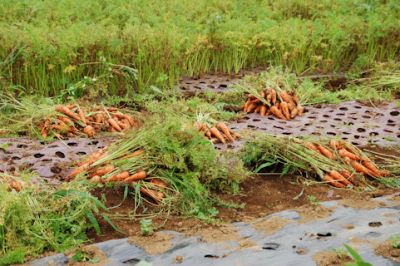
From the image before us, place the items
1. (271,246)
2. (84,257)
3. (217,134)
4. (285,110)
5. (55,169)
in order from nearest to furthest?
(84,257)
(271,246)
(55,169)
(217,134)
(285,110)

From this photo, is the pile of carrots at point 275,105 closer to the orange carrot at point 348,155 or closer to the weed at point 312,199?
the orange carrot at point 348,155

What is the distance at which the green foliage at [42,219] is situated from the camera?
11.8 feet

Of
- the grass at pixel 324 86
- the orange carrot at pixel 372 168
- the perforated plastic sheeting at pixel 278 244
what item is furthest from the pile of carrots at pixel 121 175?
the grass at pixel 324 86

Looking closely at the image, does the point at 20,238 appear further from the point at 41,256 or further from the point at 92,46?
the point at 92,46

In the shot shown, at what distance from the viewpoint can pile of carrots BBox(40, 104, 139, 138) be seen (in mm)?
5812

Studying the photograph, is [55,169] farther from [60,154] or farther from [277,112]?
[277,112]

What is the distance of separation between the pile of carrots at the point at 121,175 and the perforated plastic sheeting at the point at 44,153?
33 cm

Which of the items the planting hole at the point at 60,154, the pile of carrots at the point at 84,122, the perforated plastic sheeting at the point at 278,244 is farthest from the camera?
the pile of carrots at the point at 84,122

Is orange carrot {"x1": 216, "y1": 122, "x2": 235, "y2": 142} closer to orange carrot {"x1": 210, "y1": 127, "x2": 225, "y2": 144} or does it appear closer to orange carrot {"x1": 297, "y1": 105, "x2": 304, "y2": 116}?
orange carrot {"x1": 210, "y1": 127, "x2": 225, "y2": 144}

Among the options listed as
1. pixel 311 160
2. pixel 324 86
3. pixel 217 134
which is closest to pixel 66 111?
pixel 217 134

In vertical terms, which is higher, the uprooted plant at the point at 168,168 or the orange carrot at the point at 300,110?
the uprooted plant at the point at 168,168

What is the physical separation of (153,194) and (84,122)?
1.96 meters

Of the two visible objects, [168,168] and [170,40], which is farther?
[170,40]

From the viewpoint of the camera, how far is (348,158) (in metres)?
4.95
